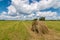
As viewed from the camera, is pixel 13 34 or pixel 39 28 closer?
pixel 13 34

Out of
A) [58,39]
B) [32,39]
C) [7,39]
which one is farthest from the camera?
[58,39]

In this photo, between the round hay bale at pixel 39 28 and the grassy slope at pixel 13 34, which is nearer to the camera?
the grassy slope at pixel 13 34

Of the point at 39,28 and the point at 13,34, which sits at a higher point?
the point at 39,28

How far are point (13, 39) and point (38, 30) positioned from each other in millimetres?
6144

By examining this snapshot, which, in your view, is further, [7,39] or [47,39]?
[47,39]

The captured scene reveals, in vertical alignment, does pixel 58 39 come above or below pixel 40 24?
below

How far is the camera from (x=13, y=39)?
645 inches

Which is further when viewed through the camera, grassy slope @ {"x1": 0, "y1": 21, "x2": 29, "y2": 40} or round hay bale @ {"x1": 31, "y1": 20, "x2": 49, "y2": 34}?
round hay bale @ {"x1": 31, "y1": 20, "x2": 49, "y2": 34}

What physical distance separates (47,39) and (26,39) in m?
2.69

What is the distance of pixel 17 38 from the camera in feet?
55.1

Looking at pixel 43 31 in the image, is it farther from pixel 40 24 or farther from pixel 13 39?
pixel 13 39

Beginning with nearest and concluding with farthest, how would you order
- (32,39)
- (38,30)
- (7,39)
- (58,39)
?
(7,39), (32,39), (58,39), (38,30)

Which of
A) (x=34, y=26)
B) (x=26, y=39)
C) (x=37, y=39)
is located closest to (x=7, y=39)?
(x=26, y=39)

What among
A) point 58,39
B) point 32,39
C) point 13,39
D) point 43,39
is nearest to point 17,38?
point 13,39
